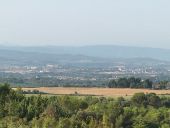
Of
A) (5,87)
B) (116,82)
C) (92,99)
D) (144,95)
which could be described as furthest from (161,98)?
(116,82)

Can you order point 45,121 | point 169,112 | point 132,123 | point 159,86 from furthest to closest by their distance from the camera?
point 159,86
point 169,112
point 132,123
point 45,121

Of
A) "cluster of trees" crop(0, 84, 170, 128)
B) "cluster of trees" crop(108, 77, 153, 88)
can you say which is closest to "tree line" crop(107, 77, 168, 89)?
"cluster of trees" crop(108, 77, 153, 88)

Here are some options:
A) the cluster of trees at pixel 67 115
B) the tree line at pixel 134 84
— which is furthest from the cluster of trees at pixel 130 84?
the cluster of trees at pixel 67 115

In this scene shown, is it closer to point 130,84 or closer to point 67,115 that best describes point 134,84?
point 130,84

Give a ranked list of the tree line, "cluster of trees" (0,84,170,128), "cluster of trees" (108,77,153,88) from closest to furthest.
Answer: "cluster of trees" (0,84,170,128) < the tree line < "cluster of trees" (108,77,153,88)

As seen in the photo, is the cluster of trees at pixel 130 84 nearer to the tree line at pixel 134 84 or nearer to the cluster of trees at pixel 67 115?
the tree line at pixel 134 84

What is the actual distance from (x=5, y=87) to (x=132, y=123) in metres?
15.2

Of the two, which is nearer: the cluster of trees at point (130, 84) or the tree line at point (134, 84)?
the tree line at point (134, 84)

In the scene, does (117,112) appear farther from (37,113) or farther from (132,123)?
(37,113)

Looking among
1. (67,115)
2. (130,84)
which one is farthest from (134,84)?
(67,115)

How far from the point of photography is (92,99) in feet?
203

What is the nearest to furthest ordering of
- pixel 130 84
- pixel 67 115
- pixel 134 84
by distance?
pixel 67 115, pixel 130 84, pixel 134 84

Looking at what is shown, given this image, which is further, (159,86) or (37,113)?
Result: (159,86)

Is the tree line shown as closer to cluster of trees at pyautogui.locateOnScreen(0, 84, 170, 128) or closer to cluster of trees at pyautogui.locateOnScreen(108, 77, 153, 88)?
cluster of trees at pyautogui.locateOnScreen(108, 77, 153, 88)
